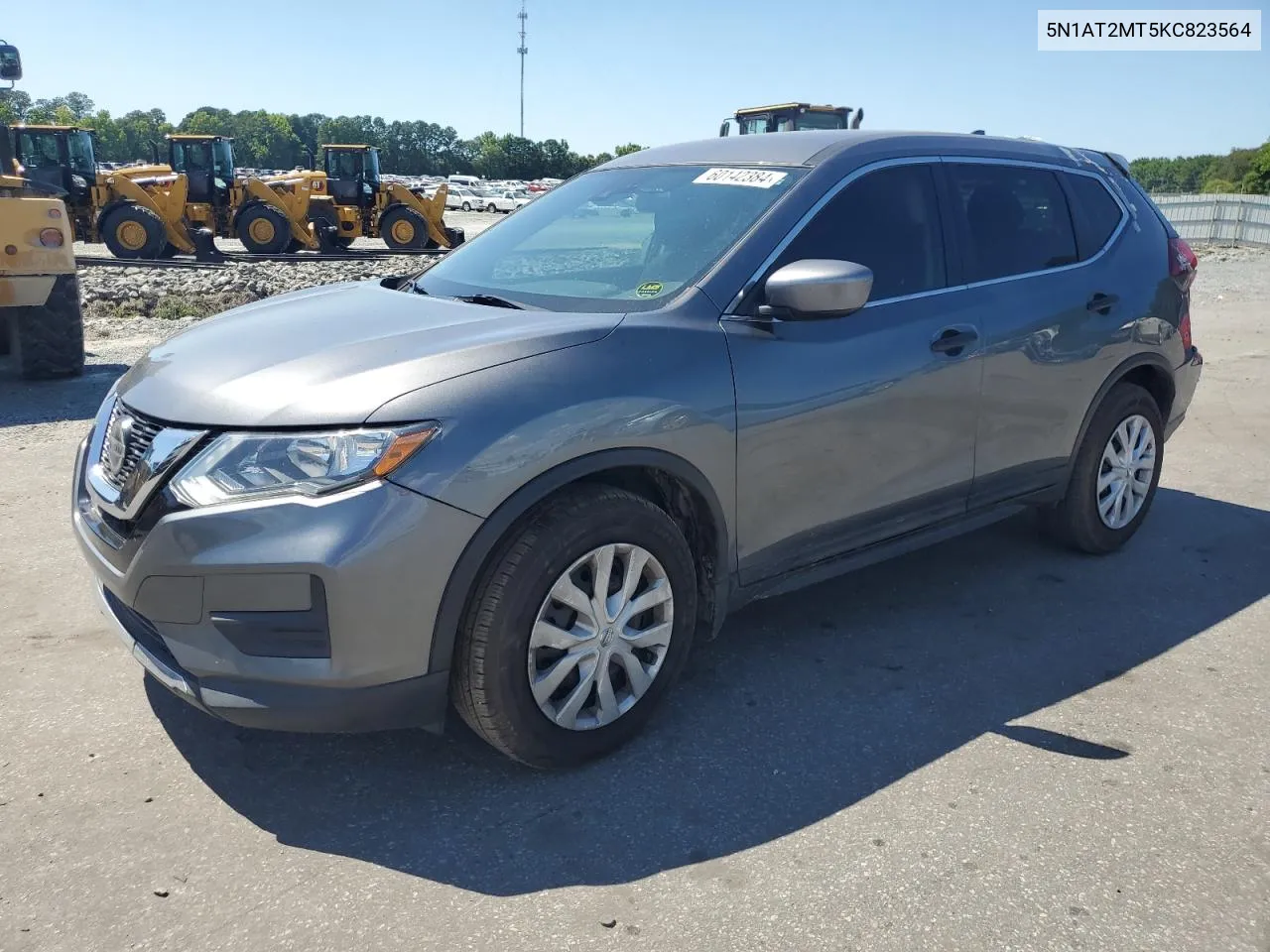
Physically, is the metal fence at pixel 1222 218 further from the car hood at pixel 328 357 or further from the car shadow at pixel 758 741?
the car hood at pixel 328 357

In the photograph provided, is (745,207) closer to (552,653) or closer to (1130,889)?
(552,653)

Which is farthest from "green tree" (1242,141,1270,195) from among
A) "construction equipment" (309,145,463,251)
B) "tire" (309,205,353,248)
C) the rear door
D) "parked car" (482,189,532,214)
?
the rear door

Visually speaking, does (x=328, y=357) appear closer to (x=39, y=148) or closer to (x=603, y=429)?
(x=603, y=429)

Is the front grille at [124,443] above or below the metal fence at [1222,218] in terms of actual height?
below

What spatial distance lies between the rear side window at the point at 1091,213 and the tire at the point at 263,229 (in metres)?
20.4

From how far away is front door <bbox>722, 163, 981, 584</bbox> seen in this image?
3266 millimetres

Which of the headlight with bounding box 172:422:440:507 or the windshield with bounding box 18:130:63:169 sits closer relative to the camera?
the headlight with bounding box 172:422:440:507

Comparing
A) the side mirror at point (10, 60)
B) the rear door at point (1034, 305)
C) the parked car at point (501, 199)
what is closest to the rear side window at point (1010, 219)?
the rear door at point (1034, 305)

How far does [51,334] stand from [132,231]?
539 inches

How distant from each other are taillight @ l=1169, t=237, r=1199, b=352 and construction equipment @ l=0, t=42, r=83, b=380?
7.32 metres

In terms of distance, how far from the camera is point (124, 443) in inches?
115

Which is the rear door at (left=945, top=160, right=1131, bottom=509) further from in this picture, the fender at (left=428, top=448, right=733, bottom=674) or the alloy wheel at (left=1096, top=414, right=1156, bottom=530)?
the fender at (left=428, top=448, right=733, bottom=674)

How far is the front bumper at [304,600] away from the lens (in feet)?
8.28

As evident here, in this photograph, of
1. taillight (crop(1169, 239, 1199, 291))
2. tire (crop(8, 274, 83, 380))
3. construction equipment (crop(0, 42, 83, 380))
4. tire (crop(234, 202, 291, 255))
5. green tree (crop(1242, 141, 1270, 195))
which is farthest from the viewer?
green tree (crop(1242, 141, 1270, 195))
